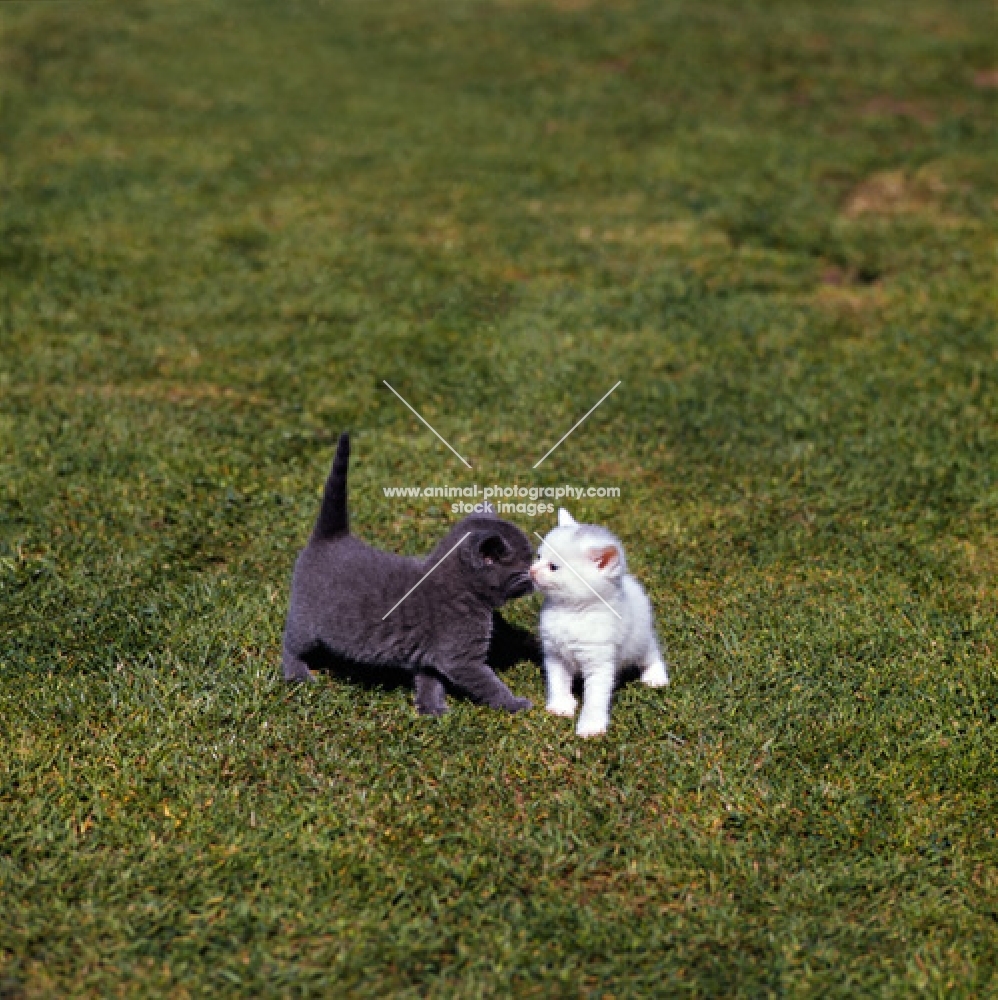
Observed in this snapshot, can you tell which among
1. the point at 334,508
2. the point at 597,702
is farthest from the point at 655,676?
the point at 334,508

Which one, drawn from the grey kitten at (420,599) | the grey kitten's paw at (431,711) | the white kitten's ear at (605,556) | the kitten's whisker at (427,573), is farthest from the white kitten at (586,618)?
the grey kitten's paw at (431,711)

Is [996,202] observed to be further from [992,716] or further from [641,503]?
[992,716]

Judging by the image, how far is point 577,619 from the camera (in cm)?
435

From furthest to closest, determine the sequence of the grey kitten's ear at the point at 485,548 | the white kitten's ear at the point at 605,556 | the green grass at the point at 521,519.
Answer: the grey kitten's ear at the point at 485,548 → the white kitten's ear at the point at 605,556 → the green grass at the point at 521,519

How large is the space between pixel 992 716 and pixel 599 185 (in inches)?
350

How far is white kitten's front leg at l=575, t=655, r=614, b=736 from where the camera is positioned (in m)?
4.38

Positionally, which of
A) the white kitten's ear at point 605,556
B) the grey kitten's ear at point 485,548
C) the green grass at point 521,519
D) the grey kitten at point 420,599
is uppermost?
the white kitten's ear at point 605,556

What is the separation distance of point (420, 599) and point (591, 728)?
86 centimetres

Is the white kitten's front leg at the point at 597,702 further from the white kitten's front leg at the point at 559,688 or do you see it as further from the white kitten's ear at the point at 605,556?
the white kitten's ear at the point at 605,556

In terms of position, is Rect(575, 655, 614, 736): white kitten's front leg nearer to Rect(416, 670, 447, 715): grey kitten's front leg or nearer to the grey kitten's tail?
Rect(416, 670, 447, 715): grey kitten's front leg

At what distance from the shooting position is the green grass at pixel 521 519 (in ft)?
11.9

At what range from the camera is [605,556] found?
4.23m

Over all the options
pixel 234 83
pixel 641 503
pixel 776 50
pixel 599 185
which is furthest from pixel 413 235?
pixel 776 50

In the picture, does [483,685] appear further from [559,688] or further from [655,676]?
[655,676]
